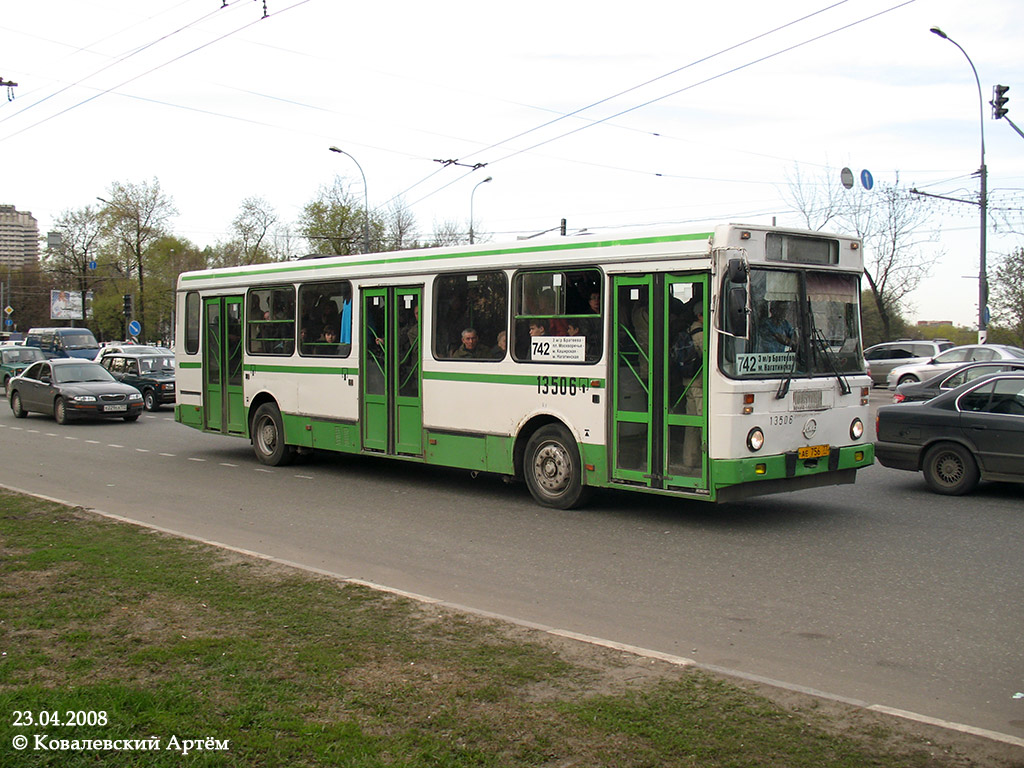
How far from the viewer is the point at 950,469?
11633mm

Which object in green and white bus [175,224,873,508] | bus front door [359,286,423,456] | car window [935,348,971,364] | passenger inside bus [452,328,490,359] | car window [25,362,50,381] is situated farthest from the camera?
car window [935,348,971,364]

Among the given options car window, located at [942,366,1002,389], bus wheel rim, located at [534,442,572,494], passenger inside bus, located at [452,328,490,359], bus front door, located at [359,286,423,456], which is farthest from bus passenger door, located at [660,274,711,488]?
car window, located at [942,366,1002,389]

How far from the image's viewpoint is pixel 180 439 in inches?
753

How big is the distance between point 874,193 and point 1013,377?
3751cm

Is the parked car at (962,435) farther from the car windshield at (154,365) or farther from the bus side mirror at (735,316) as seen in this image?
the car windshield at (154,365)

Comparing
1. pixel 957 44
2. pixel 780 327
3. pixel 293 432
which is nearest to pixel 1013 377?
pixel 780 327

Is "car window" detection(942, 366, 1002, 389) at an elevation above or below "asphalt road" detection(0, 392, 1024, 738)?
above

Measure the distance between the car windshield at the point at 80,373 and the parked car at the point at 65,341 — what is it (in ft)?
83.5

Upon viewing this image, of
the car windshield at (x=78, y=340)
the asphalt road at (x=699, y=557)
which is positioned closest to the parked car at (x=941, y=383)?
the asphalt road at (x=699, y=557)

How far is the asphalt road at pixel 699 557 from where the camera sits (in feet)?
18.8

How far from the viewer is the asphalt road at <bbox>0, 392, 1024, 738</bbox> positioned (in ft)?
18.8

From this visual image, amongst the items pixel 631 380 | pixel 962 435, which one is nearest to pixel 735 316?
pixel 631 380

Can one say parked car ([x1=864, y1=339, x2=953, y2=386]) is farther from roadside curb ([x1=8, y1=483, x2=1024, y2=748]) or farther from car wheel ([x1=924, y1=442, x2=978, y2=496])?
roadside curb ([x1=8, y1=483, x2=1024, y2=748])

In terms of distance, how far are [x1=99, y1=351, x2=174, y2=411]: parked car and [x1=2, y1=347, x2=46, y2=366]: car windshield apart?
10.5 meters
